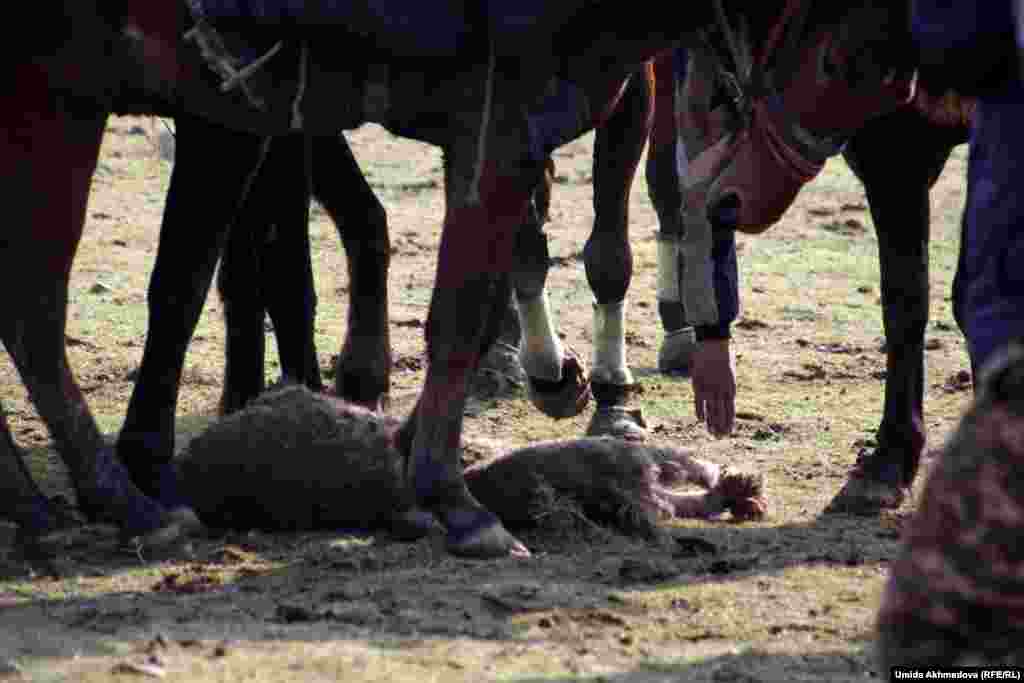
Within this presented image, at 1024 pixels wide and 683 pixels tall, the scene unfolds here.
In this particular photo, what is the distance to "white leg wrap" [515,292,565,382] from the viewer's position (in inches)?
269

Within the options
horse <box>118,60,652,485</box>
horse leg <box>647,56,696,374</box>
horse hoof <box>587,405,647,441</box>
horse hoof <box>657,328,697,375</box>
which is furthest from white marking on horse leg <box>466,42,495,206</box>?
horse hoof <box>657,328,697,375</box>

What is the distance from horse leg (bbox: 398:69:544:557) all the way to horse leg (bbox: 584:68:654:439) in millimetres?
1621

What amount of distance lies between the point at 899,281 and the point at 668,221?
2275mm

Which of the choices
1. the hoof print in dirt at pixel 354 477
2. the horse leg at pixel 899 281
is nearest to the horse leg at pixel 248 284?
the hoof print in dirt at pixel 354 477

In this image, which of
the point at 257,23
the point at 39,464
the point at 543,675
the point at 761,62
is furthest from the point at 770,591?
the point at 39,464

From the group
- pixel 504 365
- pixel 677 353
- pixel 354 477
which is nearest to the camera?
pixel 354 477

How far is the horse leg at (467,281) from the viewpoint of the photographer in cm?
493

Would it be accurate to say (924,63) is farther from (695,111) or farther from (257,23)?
(695,111)

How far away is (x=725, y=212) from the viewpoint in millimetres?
Result: 5496

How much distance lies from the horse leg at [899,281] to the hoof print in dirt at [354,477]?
764mm

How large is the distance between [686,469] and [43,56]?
206 cm

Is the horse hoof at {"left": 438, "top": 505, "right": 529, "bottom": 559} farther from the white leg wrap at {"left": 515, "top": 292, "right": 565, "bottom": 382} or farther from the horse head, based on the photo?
the white leg wrap at {"left": 515, "top": 292, "right": 565, "bottom": 382}

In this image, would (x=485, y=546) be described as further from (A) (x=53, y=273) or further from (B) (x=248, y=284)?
(B) (x=248, y=284)

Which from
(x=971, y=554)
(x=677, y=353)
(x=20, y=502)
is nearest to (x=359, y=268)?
(x=20, y=502)
